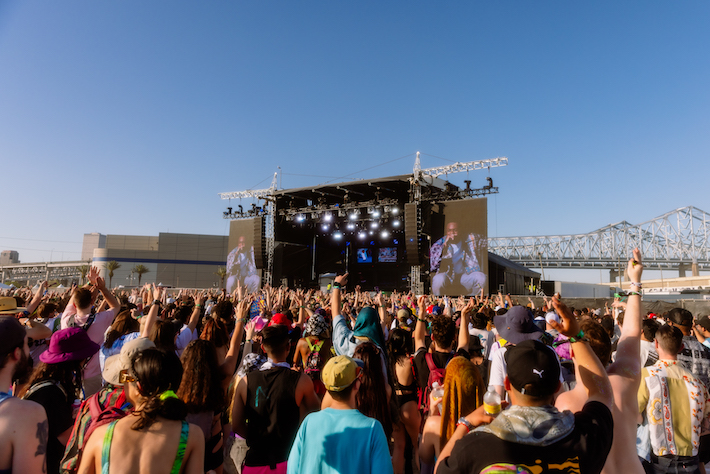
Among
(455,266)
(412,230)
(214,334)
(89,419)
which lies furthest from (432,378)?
(455,266)

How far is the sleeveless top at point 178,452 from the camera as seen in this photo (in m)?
1.71

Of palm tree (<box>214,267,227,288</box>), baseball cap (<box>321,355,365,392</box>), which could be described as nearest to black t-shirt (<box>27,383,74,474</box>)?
baseball cap (<box>321,355,365,392</box>)

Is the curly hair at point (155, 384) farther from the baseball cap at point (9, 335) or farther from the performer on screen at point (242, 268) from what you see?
the performer on screen at point (242, 268)

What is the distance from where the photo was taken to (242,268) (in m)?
29.8

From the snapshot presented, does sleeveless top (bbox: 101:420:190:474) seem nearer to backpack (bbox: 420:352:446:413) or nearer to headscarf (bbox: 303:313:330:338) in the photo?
backpack (bbox: 420:352:446:413)

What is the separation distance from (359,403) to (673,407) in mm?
2535

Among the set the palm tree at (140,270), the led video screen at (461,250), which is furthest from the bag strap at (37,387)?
the palm tree at (140,270)

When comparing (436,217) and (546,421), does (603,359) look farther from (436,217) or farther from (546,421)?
(436,217)

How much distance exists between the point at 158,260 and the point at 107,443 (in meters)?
64.0

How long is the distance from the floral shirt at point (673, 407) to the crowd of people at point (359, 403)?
11mm

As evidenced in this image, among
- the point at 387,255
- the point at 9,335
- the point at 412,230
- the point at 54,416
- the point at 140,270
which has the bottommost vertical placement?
the point at 54,416

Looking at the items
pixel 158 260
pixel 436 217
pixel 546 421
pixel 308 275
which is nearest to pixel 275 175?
pixel 308 275

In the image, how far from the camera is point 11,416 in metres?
1.70

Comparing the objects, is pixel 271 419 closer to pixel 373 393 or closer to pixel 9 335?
Answer: pixel 373 393
